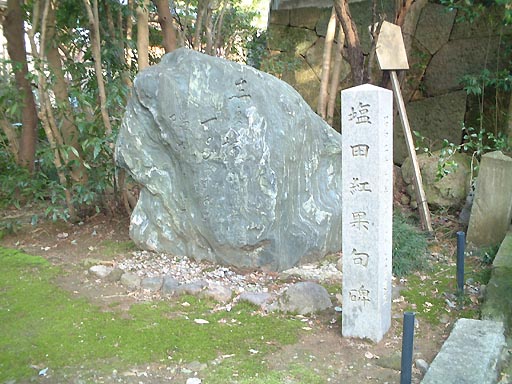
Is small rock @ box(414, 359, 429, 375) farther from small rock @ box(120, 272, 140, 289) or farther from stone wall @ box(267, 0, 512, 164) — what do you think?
stone wall @ box(267, 0, 512, 164)

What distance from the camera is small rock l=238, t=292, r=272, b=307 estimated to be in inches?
156

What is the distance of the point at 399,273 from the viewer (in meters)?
4.70

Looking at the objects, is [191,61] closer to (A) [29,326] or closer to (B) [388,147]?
(B) [388,147]

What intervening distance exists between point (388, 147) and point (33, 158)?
4.99 meters

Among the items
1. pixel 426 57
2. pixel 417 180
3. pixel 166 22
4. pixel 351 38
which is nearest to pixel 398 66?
pixel 351 38

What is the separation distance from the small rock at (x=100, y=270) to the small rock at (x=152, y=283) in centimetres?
46

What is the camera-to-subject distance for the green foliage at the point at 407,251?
187 inches

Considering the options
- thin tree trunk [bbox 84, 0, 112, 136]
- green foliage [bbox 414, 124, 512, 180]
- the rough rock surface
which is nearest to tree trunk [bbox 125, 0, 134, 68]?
thin tree trunk [bbox 84, 0, 112, 136]

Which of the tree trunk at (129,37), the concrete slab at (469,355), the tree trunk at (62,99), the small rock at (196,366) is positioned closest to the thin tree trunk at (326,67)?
the tree trunk at (129,37)

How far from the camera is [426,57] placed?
297 inches

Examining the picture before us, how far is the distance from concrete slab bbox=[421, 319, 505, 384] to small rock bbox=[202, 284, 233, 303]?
5.38 ft

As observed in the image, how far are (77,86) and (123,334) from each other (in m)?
3.52

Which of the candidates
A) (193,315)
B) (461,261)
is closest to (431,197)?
(461,261)

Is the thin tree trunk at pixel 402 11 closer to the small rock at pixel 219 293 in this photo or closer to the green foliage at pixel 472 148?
the green foliage at pixel 472 148
